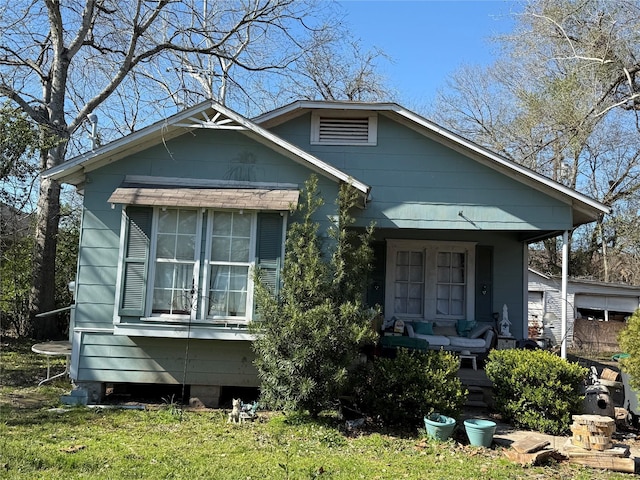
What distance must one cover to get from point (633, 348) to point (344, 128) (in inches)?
221

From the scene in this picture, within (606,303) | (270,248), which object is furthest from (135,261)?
(606,303)

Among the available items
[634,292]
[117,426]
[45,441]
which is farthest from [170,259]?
[634,292]

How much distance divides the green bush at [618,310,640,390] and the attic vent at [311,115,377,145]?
15.9 feet

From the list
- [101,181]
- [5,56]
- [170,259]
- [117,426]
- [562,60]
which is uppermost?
[562,60]

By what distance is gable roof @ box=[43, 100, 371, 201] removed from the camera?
7.73m

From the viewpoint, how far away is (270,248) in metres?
7.68

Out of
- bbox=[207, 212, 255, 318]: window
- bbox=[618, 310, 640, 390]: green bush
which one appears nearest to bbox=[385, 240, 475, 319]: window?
bbox=[618, 310, 640, 390]: green bush

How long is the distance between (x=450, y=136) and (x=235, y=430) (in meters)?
5.70

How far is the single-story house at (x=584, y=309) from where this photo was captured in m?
19.2

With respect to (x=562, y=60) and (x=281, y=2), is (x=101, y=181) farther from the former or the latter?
(x=562, y=60)

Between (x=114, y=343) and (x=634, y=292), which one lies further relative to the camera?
(x=634, y=292)

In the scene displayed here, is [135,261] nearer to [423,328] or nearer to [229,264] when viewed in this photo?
[229,264]

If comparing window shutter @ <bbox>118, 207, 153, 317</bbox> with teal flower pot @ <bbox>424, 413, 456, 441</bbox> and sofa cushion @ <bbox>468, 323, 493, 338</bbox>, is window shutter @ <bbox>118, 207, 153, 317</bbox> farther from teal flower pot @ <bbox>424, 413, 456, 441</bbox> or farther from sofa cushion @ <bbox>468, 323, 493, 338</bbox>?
sofa cushion @ <bbox>468, 323, 493, 338</bbox>

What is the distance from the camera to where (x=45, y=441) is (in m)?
5.84
